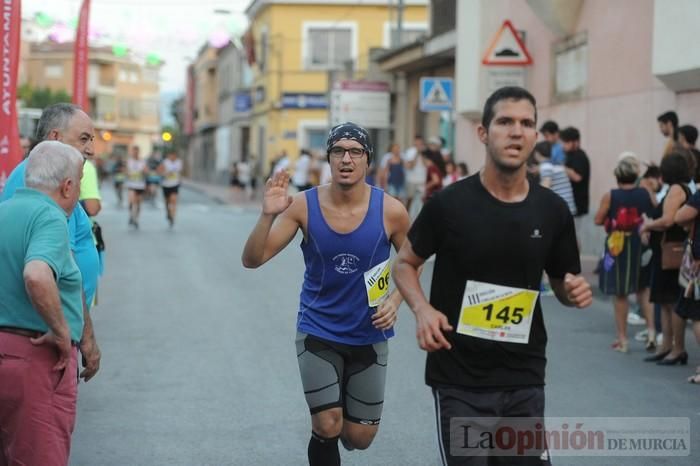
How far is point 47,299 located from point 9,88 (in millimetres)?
6162

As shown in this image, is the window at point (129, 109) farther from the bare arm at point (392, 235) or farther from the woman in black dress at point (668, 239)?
the bare arm at point (392, 235)

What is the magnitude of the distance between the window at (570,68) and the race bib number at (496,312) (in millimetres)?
16309

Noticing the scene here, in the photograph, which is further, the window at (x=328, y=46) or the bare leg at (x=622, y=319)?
the window at (x=328, y=46)

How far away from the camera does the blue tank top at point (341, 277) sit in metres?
→ 5.60

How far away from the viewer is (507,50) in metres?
18.9

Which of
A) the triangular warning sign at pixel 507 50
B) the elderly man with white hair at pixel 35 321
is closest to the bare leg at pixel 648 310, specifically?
the elderly man with white hair at pixel 35 321

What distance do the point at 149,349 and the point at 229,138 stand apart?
200 feet

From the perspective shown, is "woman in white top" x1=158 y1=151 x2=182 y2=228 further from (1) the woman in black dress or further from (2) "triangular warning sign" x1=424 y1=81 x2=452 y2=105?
(1) the woman in black dress

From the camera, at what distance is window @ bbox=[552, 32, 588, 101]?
66.8 ft

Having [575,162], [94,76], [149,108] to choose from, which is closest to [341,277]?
[575,162]

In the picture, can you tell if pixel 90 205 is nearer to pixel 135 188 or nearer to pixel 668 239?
pixel 668 239

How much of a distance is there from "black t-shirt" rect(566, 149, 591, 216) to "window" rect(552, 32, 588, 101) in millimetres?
5270

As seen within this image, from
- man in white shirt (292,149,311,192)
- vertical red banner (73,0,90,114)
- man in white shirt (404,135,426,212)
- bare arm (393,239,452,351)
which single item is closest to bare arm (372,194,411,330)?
bare arm (393,239,452,351)

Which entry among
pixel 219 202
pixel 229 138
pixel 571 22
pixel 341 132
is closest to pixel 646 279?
pixel 341 132
